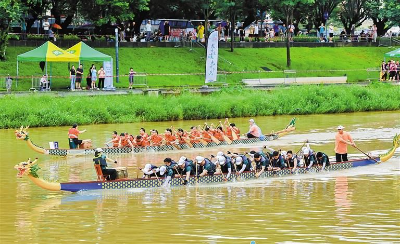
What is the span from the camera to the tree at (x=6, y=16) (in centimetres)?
5331

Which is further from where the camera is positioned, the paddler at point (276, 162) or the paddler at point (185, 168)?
the paddler at point (276, 162)

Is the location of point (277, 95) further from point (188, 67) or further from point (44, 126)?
point (44, 126)

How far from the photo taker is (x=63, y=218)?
76.0 feet

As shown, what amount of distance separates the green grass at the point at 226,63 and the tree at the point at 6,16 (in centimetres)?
88

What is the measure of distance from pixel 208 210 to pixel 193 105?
24.3 m

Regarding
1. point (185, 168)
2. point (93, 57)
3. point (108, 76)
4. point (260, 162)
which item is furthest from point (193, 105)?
point (185, 168)

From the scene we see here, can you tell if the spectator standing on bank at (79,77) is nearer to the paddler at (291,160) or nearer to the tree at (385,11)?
the paddler at (291,160)

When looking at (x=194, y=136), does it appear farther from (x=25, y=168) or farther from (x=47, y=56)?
(x=47, y=56)

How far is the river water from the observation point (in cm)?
2119

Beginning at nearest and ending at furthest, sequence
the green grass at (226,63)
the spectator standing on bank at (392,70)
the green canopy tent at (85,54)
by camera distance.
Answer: the green canopy tent at (85,54), the green grass at (226,63), the spectator standing on bank at (392,70)

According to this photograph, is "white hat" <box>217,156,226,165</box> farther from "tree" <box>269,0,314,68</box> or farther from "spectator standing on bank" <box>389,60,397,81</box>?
"tree" <box>269,0,314,68</box>

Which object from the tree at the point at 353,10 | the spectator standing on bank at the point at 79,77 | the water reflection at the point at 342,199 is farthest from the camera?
the tree at the point at 353,10

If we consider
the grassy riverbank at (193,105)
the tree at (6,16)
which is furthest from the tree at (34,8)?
the grassy riverbank at (193,105)

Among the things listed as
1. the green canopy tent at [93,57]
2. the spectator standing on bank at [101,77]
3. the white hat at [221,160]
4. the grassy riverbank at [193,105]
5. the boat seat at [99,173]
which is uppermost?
the green canopy tent at [93,57]
